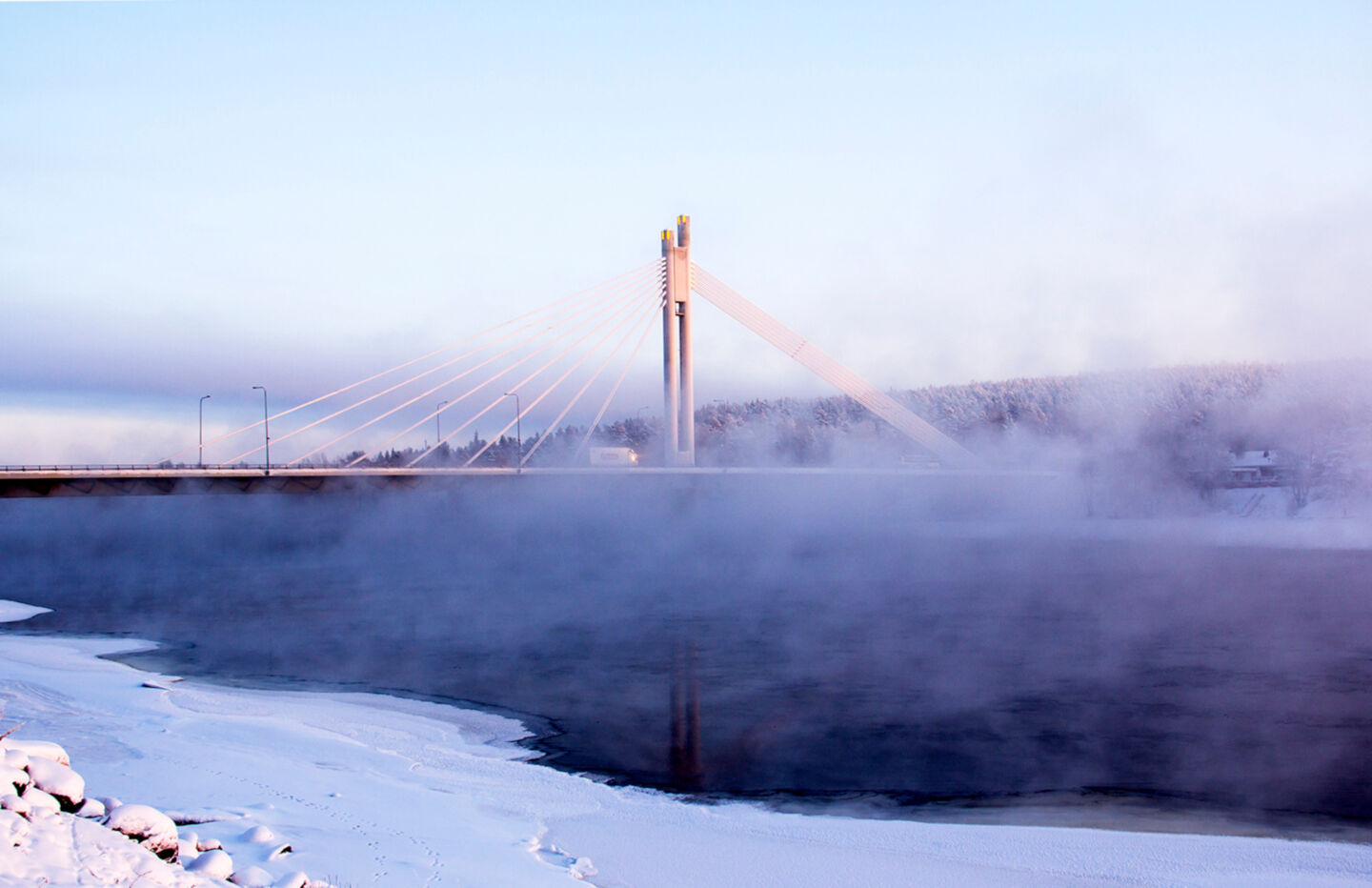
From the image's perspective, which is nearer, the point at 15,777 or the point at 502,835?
the point at 15,777

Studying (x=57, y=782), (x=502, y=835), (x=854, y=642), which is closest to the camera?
(x=57, y=782)

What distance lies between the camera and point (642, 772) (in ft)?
42.2

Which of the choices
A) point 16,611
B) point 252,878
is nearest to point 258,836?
point 252,878

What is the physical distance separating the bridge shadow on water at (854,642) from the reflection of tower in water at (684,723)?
84mm

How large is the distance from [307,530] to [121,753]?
6443 centimetres

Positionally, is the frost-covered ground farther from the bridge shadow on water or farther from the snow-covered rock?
the bridge shadow on water

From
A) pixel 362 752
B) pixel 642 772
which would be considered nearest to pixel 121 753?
pixel 362 752

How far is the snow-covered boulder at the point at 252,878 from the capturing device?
6.18 m

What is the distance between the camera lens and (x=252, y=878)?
625 centimetres

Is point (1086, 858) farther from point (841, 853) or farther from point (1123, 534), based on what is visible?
point (1123, 534)

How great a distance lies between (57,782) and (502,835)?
4.06 m

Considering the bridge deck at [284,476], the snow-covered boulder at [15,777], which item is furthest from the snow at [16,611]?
the snow-covered boulder at [15,777]

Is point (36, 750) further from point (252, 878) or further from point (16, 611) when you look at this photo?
point (16, 611)

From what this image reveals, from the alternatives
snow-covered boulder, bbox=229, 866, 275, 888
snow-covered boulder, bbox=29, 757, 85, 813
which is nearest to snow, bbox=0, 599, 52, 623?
snow-covered boulder, bbox=29, 757, 85, 813
